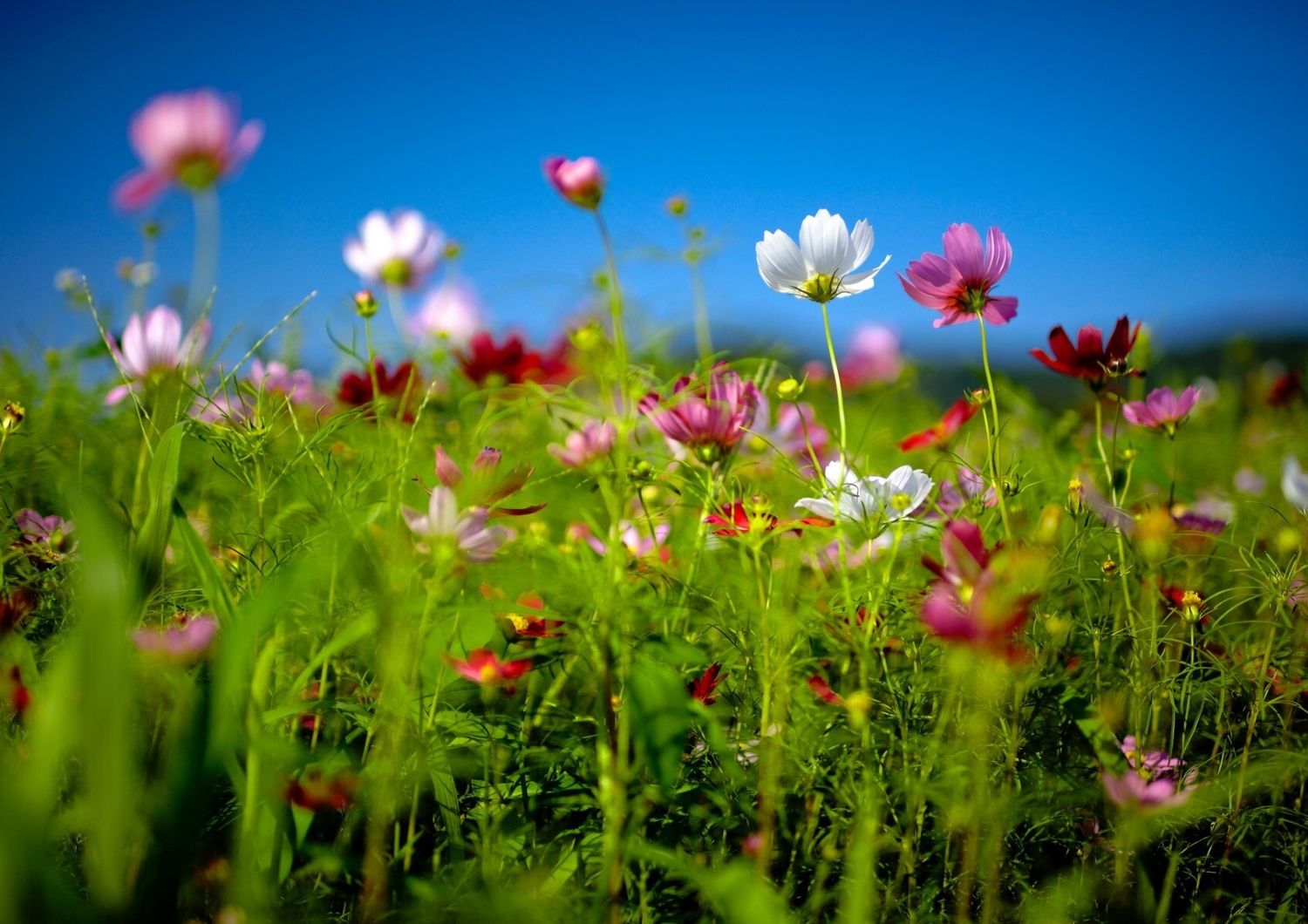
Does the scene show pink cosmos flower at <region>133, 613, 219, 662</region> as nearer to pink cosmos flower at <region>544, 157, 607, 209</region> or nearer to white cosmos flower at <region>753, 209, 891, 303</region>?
pink cosmos flower at <region>544, 157, 607, 209</region>

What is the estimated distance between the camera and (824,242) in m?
0.76

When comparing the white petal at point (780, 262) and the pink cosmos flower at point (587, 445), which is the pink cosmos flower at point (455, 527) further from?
the white petal at point (780, 262)

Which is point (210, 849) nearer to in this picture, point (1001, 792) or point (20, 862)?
point (20, 862)

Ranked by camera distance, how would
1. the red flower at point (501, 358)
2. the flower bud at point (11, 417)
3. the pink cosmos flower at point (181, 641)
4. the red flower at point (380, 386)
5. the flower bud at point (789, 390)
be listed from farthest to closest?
the red flower at point (501, 358) < the red flower at point (380, 386) < the flower bud at point (11, 417) < the flower bud at point (789, 390) < the pink cosmos flower at point (181, 641)

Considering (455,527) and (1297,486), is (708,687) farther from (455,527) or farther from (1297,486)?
(1297,486)

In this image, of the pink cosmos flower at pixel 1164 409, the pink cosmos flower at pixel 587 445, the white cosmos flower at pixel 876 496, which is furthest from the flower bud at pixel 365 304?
the pink cosmos flower at pixel 1164 409

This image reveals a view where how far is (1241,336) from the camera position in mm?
2732

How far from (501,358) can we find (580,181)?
682mm

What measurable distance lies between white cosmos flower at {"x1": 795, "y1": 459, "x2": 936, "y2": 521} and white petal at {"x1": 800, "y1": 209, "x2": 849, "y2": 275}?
0.60ft

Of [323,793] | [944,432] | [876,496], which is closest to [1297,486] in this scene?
[944,432]

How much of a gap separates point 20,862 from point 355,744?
1.27 feet

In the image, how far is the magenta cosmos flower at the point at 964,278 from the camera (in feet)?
2.41

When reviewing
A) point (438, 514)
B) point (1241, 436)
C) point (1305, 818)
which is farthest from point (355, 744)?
point (1241, 436)

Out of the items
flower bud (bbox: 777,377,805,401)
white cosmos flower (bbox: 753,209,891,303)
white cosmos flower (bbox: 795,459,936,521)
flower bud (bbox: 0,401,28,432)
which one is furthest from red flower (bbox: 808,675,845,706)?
flower bud (bbox: 0,401,28,432)
